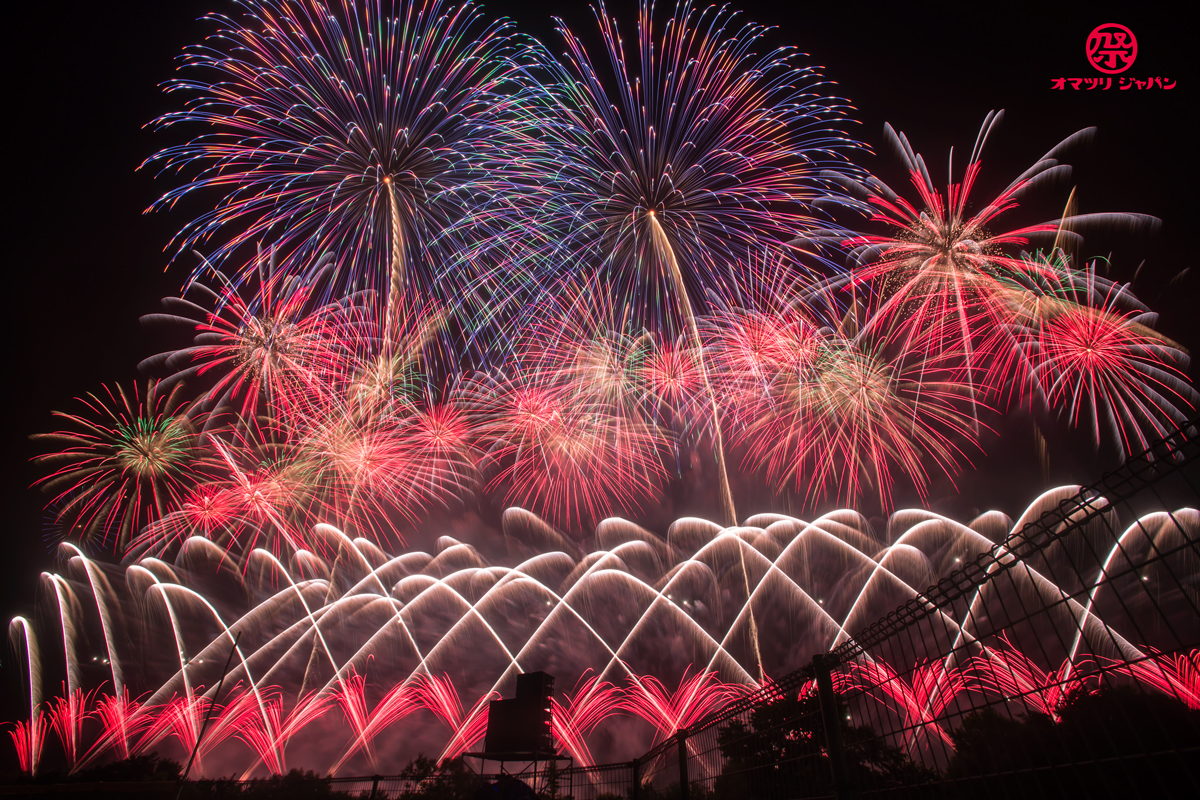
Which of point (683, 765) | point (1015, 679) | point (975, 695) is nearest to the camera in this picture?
point (1015, 679)

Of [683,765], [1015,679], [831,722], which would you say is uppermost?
[1015,679]

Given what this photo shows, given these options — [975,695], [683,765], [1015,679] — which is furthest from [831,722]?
[683,765]

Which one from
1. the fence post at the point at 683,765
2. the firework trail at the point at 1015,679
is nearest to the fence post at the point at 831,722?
the firework trail at the point at 1015,679

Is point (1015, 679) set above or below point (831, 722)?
above

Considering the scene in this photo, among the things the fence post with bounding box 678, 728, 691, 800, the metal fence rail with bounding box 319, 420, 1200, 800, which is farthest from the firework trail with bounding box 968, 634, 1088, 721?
the fence post with bounding box 678, 728, 691, 800

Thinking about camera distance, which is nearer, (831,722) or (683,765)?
(831,722)

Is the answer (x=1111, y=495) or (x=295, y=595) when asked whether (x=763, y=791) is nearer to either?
(x=1111, y=495)

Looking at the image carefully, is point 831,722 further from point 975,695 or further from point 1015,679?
point 1015,679
